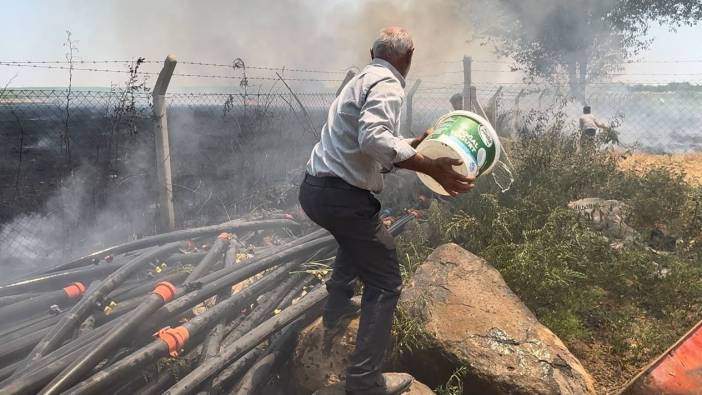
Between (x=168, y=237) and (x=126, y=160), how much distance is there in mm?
1400

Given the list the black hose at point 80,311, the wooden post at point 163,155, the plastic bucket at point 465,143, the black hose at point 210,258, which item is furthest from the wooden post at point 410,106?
Result: the plastic bucket at point 465,143

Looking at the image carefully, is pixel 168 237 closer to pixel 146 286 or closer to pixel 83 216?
pixel 146 286

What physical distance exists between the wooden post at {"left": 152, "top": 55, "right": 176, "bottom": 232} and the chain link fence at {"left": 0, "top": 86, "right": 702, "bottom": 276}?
0.89ft

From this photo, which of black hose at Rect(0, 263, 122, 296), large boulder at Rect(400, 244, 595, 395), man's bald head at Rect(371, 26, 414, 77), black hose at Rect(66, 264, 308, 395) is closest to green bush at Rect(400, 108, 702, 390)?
large boulder at Rect(400, 244, 595, 395)

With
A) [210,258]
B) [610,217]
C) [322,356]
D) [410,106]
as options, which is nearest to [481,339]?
[322,356]

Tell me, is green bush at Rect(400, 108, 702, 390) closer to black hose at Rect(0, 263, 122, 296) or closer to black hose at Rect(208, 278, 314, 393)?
black hose at Rect(208, 278, 314, 393)

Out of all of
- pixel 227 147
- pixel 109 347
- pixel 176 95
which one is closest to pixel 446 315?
pixel 109 347

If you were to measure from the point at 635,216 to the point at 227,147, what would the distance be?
489cm

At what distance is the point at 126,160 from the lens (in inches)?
217

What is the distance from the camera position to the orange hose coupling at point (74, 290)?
3.61 meters

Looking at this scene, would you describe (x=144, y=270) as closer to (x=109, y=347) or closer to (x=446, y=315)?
(x=109, y=347)

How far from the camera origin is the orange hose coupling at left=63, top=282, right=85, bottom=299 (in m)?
3.61

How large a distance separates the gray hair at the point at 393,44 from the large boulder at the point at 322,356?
5.35 feet

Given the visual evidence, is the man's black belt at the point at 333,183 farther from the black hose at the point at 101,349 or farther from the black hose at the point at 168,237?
the black hose at the point at 168,237
